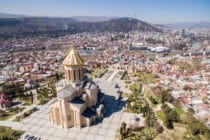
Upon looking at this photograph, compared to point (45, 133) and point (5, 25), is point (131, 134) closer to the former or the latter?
point (45, 133)

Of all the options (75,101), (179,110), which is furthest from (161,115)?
(75,101)

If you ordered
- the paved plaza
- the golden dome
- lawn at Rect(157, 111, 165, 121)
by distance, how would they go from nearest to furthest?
the paved plaza < the golden dome < lawn at Rect(157, 111, 165, 121)

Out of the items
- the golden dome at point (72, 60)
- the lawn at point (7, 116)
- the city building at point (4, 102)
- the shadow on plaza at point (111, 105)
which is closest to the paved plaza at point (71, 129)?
the shadow on plaza at point (111, 105)

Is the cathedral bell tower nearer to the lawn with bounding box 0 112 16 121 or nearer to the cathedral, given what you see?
the cathedral

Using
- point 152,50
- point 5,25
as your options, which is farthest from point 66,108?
point 5,25

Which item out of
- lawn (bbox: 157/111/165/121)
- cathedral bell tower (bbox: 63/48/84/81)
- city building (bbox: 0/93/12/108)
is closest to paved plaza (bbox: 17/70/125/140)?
lawn (bbox: 157/111/165/121)

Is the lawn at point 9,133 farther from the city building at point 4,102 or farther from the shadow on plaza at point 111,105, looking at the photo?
the shadow on plaza at point 111,105
